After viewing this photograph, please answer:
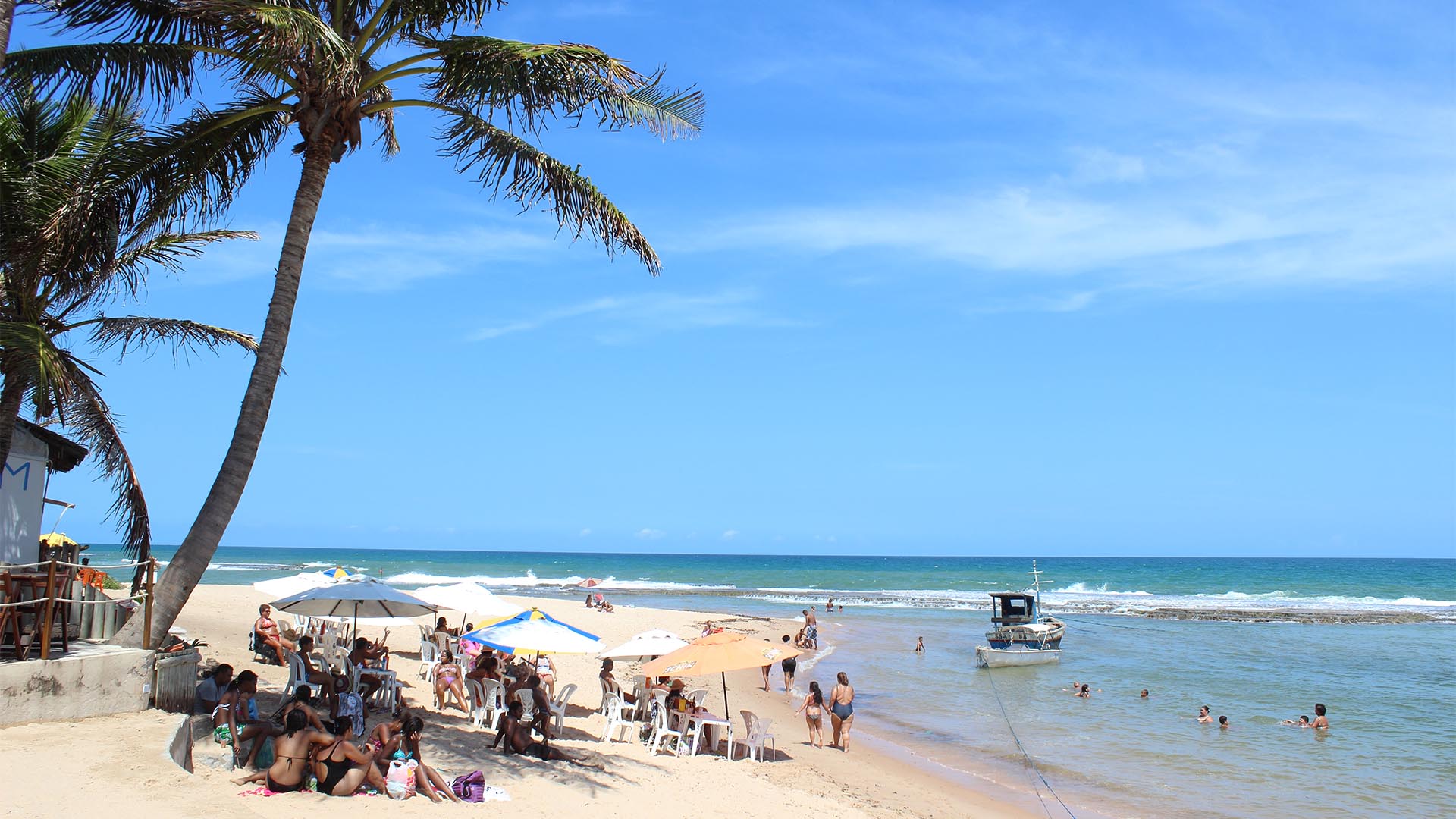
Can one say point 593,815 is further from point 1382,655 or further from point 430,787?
point 1382,655

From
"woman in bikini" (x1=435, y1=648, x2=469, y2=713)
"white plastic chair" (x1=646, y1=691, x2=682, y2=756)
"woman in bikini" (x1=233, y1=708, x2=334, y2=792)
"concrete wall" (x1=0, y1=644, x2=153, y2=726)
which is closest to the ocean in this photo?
"white plastic chair" (x1=646, y1=691, x2=682, y2=756)

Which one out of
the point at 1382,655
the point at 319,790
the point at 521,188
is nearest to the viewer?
the point at 319,790

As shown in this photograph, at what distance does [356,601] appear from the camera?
13086mm

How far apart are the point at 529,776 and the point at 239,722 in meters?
2.68

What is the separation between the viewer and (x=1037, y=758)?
14.1m

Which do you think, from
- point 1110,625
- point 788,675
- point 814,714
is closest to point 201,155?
point 814,714

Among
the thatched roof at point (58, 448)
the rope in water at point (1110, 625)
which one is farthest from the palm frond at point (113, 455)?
the rope in water at point (1110, 625)

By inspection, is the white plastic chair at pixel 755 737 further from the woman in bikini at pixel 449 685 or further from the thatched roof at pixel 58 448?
the thatched roof at pixel 58 448

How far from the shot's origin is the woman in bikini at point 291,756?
24.2 feet

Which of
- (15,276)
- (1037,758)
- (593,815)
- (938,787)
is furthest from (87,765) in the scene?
(1037,758)

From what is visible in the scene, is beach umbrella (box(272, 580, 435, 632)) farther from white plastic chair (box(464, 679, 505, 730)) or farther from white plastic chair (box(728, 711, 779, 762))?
white plastic chair (box(728, 711, 779, 762))

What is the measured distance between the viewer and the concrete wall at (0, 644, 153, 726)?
7.57m

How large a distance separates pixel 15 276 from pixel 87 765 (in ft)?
18.2

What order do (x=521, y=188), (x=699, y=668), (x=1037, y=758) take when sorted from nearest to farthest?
(x=521, y=188)
(x=699, y=668)
(x=1037, y=758)
